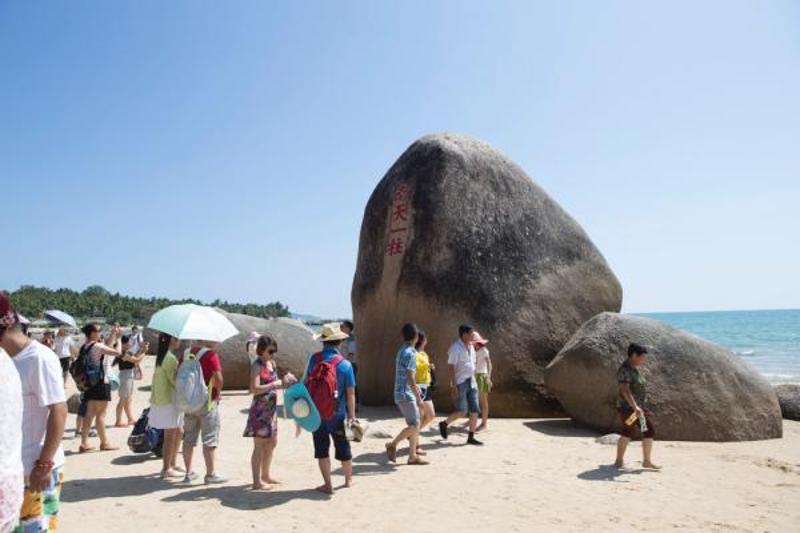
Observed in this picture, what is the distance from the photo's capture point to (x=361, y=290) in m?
12.0

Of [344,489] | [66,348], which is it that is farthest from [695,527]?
[66,348]

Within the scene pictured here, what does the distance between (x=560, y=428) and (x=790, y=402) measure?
576 centimetres

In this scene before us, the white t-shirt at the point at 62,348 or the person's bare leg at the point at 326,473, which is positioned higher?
the white t-shirt at the point at 62,348

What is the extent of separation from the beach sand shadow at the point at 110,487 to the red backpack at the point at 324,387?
5.75 ft

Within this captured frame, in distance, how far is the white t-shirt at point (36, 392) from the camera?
299 centimetres

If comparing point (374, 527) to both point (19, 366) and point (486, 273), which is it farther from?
point (486, 273)

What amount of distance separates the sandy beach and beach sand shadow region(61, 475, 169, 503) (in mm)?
12

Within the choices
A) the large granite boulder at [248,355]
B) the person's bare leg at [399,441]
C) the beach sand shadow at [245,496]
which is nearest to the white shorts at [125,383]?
the beach sand shadow at [245,496]

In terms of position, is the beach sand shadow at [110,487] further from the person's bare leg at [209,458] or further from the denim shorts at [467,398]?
the denim shorts at [467,398]

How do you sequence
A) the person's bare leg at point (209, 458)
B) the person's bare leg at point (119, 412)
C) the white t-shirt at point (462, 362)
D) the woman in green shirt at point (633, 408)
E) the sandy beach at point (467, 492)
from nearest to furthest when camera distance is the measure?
1. the sandy beach at point (467, 492)
2. the person's bare leg at point (209, 458)
3. the woman in green shirt at point (633, 408)
4. the white t-shirt at point (462, 362)
5. the person's bare leg at point (119, 412)

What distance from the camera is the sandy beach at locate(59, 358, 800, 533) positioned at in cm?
486

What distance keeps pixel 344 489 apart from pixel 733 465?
4760 mm

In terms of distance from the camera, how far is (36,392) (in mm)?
3008

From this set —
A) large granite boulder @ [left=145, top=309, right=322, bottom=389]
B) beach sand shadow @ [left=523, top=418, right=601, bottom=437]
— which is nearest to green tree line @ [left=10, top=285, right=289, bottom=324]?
large granite boulder @ [left=145, top=309, right=322, bottom=389]
